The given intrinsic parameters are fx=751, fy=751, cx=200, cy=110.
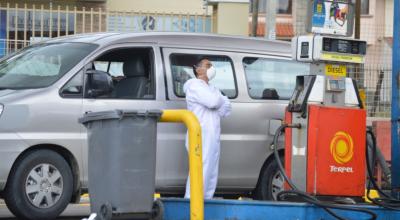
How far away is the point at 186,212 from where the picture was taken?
19.6ft

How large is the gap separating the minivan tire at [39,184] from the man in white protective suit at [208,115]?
1.33 meters

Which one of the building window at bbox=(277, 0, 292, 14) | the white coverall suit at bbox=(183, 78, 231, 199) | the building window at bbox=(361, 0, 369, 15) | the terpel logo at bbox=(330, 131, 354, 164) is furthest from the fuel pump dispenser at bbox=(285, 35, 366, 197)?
the building window at bbox=(277, 0, 292, 14)

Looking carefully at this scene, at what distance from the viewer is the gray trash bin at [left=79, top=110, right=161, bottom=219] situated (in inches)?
217

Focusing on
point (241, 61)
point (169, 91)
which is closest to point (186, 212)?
point (169, 91)

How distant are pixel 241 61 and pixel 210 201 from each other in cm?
349

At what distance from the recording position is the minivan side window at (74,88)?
8.00m

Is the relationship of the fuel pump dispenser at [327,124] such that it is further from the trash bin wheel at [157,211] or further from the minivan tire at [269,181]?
the minivan tire at [269,181]

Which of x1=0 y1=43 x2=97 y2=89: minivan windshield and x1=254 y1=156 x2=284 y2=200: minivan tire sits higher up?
x1=0 y1=43 x2=97 y2=89: minivan windshield

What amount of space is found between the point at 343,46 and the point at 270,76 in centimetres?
273

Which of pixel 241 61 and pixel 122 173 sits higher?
pixel 241 61

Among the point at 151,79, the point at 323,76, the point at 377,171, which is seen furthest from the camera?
the point at 151,79

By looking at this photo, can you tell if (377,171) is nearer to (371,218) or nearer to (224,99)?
(371,218)

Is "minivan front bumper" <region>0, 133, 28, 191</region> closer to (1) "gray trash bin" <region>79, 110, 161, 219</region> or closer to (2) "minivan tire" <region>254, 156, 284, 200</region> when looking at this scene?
(1) "gray trash bin" <region>79, 110, 161, 219</region>

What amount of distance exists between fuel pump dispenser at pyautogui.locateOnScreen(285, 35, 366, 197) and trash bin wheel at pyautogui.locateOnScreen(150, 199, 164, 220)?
1.40m
